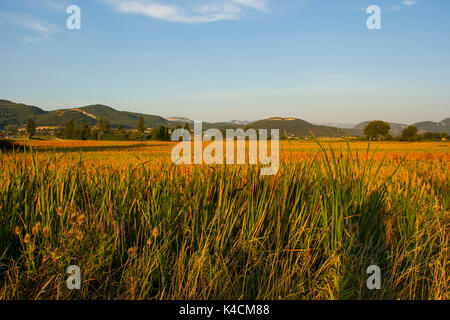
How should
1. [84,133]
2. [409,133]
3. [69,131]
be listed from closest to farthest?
[84,133], [69,131], [409,133]

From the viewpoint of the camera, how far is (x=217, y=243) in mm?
2104

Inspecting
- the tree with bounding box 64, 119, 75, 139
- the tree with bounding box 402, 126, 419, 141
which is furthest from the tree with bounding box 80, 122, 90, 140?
the tree with bounding box 402, 126, 419, 141

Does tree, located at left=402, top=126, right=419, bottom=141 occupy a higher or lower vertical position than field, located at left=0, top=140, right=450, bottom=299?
higher

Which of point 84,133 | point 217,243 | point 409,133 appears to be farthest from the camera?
point 409,133

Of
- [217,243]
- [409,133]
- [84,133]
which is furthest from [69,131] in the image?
[409,133]

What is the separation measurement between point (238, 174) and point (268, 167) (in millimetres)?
346

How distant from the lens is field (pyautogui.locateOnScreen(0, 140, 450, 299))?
5.76 feet

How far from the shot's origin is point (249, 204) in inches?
94.4

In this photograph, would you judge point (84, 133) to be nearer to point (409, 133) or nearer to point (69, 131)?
point (69, 131)

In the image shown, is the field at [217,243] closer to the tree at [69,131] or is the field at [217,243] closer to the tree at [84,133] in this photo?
the tree at [84,133]

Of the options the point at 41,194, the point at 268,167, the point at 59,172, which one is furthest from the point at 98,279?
the point at 268,167

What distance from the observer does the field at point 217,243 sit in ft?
5.76

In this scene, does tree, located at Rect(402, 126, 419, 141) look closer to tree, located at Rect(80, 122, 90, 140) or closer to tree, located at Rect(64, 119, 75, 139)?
tree, located at Rect(80, 122, 90, 140)

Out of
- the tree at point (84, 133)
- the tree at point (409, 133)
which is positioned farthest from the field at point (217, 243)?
the tree at point (409, 133)
